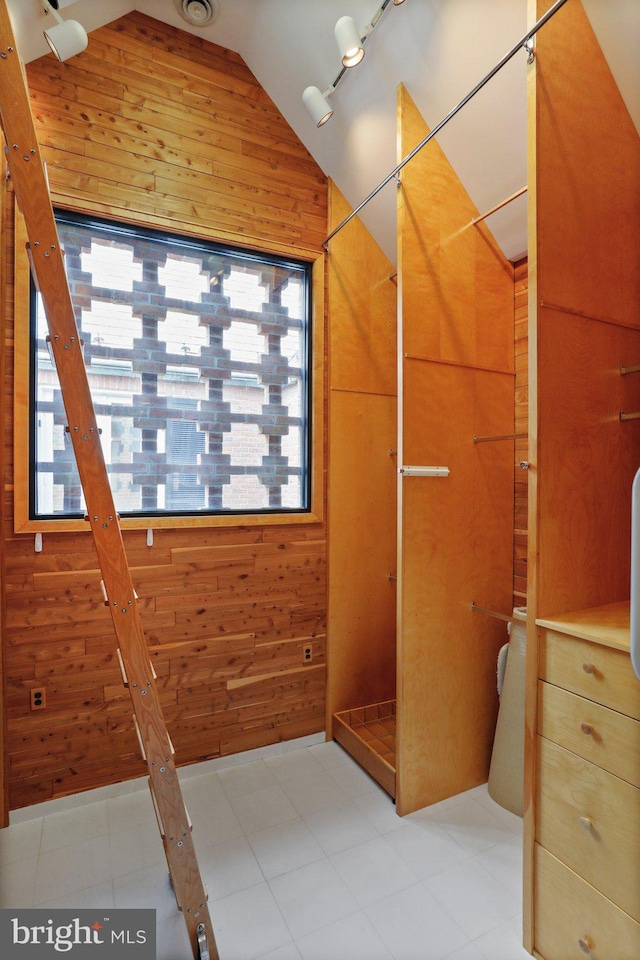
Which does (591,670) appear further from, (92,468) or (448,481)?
(92,468)

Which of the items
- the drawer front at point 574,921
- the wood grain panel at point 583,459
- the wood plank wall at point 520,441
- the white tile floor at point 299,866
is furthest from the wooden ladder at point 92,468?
the wood plank wall at point 520,441

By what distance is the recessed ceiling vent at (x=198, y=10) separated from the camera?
2.13 metres

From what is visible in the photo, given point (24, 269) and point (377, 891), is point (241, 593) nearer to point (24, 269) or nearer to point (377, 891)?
point (377, 891)

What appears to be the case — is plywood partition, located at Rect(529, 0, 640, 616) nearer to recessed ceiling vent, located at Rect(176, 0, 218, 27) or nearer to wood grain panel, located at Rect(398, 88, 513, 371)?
wood grain panel, located at Rect(398, 88, 513, 371)

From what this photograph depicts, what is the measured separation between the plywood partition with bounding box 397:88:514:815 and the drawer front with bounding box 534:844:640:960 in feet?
2.22

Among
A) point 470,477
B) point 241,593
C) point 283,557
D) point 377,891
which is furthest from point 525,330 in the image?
point 377,891

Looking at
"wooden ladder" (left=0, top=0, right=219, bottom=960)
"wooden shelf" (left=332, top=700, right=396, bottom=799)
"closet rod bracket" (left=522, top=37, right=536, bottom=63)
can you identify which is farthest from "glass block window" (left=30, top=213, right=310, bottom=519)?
"closet rod bracket" (left=522, top=37, right=536, bottom=63)

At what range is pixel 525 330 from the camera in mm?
2309

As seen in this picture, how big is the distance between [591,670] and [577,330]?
3.34 ft

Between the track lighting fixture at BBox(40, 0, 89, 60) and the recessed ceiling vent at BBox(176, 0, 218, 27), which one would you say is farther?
the recessed ceiling vent at BBox(176, 0, 218, 27)

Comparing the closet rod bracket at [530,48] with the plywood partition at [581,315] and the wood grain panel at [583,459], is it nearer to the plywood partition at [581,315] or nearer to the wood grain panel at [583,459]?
the plywood partition at [581,315]

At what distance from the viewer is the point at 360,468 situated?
8.91 ft

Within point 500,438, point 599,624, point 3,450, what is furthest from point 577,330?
point 3,450

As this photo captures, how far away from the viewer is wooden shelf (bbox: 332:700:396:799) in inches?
85.7
